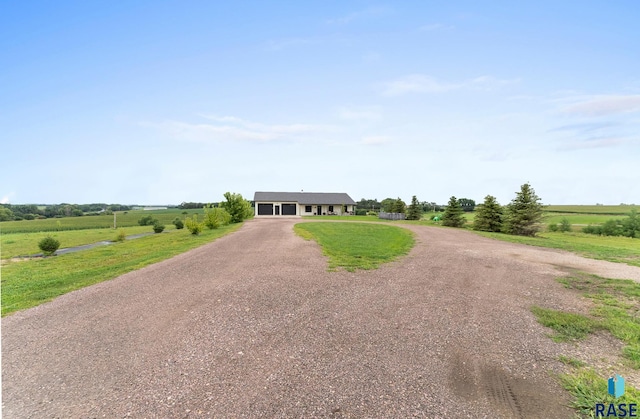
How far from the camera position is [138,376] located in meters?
3.85

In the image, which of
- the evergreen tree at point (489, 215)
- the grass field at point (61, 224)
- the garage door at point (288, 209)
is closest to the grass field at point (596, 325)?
the evergreen tree at point (489, 215)

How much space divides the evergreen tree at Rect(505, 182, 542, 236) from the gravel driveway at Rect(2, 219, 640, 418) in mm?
21168

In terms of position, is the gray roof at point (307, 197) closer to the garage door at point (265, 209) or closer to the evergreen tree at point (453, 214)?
the garage door at point (265, 209)

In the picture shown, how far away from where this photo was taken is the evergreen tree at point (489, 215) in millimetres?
27711

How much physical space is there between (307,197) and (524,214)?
37.8m

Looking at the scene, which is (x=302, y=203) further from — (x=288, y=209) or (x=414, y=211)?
(x=414, y=211)

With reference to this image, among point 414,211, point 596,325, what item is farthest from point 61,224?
point 596,325

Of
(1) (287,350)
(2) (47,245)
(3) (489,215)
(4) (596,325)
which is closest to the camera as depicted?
(1) (287,350)

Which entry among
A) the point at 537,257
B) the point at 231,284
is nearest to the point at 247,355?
the point at 231,284

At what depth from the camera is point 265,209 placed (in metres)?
51.7

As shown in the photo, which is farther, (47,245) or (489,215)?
(489,215)

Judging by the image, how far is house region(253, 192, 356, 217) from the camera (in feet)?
170

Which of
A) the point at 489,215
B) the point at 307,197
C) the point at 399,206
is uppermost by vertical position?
the point at 307,197

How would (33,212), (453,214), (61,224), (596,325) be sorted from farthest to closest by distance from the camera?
(33,212)
(61,224)
(453,214)
(596,325)
